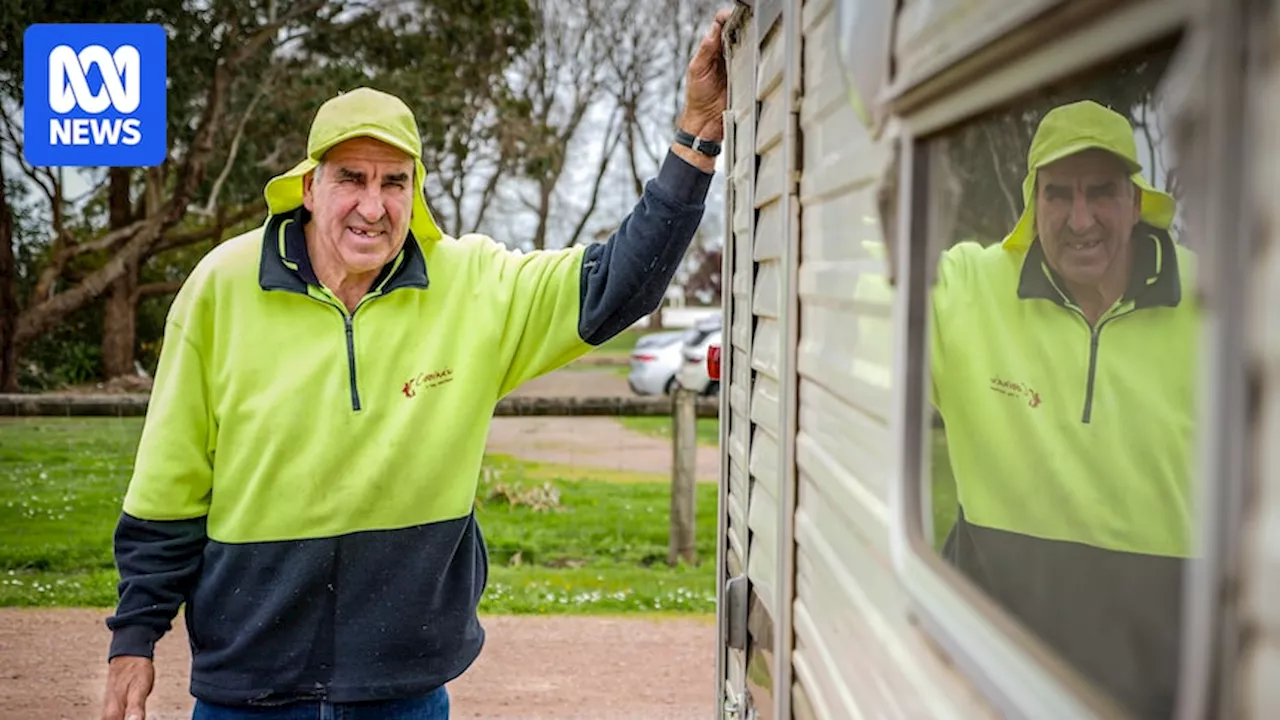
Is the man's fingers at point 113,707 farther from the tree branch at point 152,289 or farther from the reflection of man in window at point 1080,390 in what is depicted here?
the tree branch at point 152,289

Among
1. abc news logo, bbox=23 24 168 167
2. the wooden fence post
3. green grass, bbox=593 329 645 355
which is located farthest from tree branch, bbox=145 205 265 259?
the wooden fence post

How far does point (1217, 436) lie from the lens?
2.33 feet

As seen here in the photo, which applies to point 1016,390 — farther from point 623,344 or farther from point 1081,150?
point 623,344

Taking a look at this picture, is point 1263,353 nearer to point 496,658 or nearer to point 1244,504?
point 1244,504

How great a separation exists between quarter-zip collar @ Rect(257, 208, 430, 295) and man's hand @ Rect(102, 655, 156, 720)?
82cm

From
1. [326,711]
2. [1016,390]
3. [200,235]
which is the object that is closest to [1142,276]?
[1016,390]

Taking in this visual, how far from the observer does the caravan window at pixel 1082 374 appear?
244cm

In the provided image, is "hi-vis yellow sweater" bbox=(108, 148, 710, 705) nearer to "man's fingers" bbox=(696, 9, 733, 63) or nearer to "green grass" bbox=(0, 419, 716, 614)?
"man's fingers" bbox=(696, 9, 733, 63)

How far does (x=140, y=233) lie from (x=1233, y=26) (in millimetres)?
12503

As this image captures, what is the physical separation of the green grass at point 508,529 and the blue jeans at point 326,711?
358 centimetres

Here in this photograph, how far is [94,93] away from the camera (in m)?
8.14

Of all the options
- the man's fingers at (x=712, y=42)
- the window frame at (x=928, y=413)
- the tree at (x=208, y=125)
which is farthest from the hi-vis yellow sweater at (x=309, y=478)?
the tree at (x=208, y=125)

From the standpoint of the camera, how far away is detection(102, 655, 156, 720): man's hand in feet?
8.98

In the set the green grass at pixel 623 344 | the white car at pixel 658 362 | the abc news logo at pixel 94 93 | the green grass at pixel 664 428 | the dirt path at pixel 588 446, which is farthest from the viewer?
the green grass at pixel 623 344
